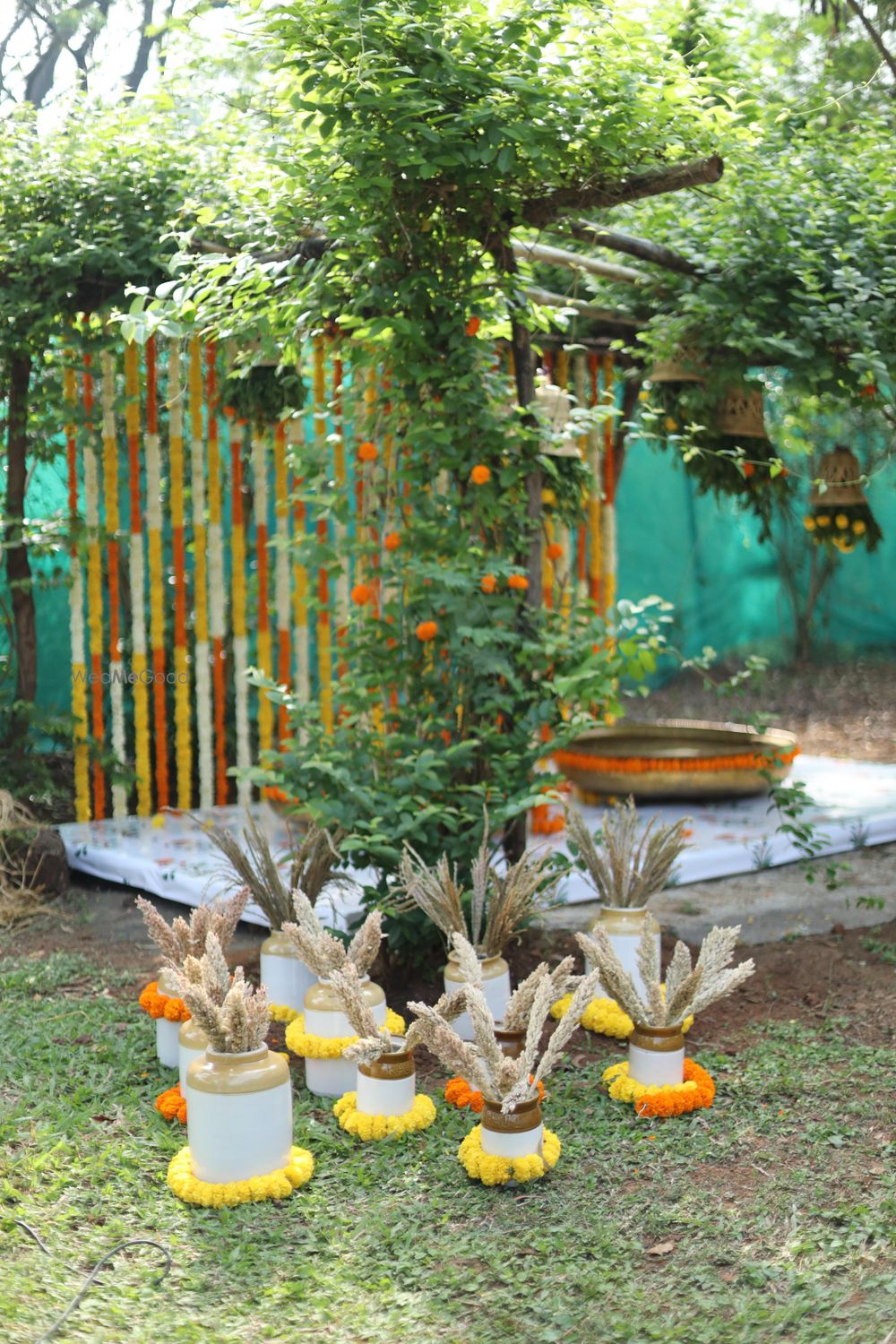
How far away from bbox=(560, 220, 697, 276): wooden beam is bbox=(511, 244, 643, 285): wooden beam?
11 centimetres

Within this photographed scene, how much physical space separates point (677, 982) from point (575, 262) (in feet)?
8.71

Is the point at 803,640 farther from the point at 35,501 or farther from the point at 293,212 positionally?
the point at 293,212

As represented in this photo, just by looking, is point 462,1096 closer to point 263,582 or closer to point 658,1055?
point 658,1055

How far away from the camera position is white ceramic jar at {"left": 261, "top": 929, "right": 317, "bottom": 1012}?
357cm

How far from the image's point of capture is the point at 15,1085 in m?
3.29

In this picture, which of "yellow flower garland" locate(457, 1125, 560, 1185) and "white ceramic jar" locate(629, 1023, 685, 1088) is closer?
"yellow flower garland" locate(457, 1125, 560, 1185)

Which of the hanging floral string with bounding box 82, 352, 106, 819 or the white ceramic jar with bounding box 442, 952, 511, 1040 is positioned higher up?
the hanging floral string with bounding box 82, 352, 106, 819

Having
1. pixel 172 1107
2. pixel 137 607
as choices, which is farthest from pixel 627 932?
pixel 137 607

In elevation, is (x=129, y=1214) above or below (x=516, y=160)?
below

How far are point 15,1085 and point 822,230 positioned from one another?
11.9 ft

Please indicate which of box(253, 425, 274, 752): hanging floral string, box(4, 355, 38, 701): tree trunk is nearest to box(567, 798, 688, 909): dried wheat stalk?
box(253, 425, 274, 752): hanging floral string

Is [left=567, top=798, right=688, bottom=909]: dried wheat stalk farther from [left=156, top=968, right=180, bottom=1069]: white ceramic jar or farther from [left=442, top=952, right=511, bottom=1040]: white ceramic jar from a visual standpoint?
[left=156, top=968, right=180, bottom=1069]: white ceramic jar

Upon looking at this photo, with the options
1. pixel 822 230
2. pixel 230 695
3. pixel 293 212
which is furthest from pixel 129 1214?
pixel 230 695

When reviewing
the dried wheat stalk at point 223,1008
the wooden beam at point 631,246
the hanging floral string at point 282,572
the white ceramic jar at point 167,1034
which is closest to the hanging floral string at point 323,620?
Result: the hanging floral string at point 282,572
